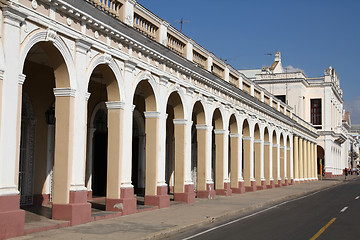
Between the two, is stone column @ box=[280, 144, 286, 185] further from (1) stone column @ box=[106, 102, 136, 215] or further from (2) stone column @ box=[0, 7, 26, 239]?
(2) stone column @ box=[0, 7, 26, 239]

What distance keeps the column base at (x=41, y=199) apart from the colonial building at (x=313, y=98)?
2008 inches

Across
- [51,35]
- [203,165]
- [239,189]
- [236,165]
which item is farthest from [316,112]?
[51,35]

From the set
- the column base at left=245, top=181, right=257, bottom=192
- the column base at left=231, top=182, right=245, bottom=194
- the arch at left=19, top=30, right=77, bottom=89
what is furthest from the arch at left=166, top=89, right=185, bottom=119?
the column base at left=245, top=181, right=257, bottom=192

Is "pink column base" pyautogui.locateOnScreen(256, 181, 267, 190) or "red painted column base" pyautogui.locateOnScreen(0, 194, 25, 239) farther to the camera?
"pink column base" pyautogui.locateOnScreen(256, 181, 267, 190)

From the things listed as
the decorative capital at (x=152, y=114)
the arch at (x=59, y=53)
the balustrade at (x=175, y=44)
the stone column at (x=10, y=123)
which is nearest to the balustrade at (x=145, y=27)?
the balustrade at (x=175, y=44)

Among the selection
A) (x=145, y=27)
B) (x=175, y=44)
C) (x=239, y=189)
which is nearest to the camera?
(x=145, y=27)

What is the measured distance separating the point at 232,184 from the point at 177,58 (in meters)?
11.0

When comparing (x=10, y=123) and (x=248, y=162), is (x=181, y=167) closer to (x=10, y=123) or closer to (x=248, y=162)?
(x=248, y=162)

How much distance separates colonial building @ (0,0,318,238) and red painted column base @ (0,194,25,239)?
0.07 ft

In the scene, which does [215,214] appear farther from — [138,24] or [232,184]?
[232,184]

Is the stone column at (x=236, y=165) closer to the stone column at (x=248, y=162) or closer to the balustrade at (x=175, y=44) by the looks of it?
the stone column at (x=248, y=162)

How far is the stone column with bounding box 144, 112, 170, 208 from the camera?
18547 mm

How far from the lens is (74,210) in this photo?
13.0 metres

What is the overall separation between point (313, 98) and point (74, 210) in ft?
200
